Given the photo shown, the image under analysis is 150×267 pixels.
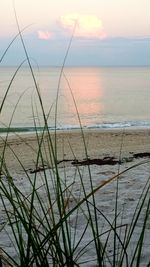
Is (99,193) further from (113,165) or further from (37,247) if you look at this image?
(37,247)

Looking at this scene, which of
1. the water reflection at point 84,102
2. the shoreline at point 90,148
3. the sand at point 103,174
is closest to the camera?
the sand at point 103,174

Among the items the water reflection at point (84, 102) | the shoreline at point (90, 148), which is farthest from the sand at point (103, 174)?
the water reflection at point (84, 102)

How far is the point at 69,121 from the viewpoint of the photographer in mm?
18312

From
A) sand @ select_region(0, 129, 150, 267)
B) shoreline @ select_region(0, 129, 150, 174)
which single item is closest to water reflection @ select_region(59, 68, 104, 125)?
sand @ select_region(0, 129, 150, 267)

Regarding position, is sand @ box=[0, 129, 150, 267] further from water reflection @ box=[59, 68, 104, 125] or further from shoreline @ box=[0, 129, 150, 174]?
water reflection @ box=[59, 68, 104, 125]

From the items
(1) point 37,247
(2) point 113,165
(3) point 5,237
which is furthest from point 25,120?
(1) point 37,247

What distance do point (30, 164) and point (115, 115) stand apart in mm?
14739

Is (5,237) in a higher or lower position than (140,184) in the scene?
higher

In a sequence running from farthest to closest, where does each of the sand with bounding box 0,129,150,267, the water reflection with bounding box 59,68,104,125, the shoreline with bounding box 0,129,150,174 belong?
the water reflection with bounding box 59,68,104,125
the shoreline with bounding box 0,129,150,174
the sand with bounding box 0,129,150,267

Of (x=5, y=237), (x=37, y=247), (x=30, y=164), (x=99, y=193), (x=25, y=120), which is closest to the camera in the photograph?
(x=37, y=247)

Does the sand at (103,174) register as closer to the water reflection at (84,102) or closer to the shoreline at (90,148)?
the shoreline at (90,148)

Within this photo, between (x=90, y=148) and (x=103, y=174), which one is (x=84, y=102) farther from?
(x=103, y=174)

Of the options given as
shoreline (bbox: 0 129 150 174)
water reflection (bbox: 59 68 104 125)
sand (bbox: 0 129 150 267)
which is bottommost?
water reflection (bbox: 59 68 104 125)

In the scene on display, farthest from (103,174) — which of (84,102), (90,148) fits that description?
(84,102)
